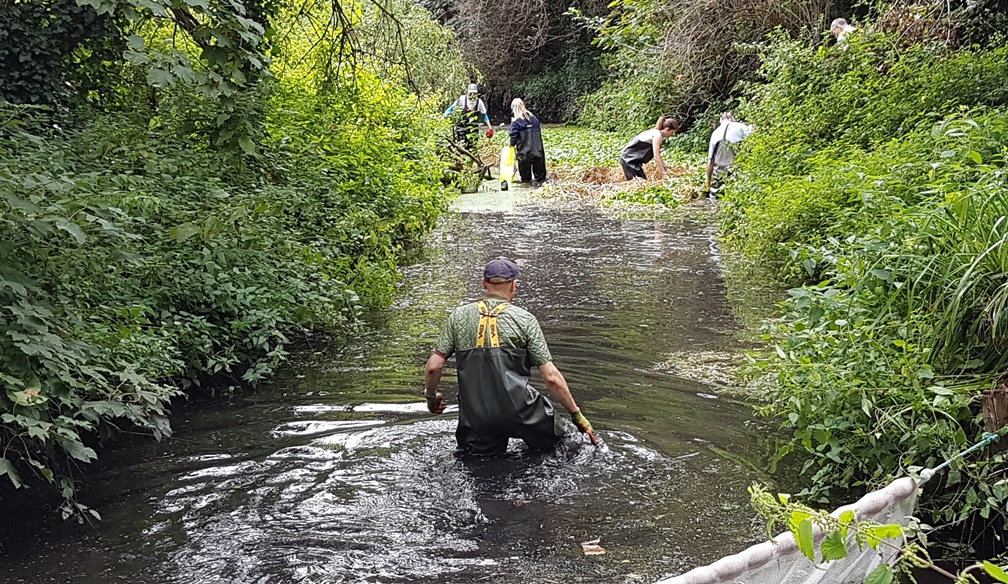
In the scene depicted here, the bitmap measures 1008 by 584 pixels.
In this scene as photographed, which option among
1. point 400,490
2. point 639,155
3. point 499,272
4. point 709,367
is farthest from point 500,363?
point 639,155

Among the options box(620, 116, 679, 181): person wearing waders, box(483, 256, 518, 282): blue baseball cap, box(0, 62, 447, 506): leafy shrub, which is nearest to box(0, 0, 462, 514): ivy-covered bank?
box(0, 62, 447, 506): leafy shrub

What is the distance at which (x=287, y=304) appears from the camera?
8.22 meters

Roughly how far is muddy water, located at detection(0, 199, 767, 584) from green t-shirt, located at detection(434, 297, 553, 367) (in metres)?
0.80

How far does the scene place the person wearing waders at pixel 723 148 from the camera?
1650 centimetres

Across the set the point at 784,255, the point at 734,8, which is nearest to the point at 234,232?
the point at 784,255

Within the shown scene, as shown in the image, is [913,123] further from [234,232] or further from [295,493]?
[295,493]

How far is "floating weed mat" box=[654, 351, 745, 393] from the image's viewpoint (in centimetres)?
774

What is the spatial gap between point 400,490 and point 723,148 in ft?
41.6

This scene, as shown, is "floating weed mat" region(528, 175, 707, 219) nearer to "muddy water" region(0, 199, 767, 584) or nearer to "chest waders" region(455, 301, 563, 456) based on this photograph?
"muddy water" region(0, 199, 767, 584)

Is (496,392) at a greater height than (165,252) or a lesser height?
lesser

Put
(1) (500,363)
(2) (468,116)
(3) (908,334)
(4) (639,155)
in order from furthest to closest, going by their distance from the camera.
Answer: (2) (468,116), (4) (639,155), (1) (500,363), (3) (908,334)

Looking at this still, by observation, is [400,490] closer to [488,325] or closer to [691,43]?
Answer: [488,325]

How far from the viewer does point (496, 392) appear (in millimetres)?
5875

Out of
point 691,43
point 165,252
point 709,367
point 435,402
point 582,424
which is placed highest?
point 691,43
